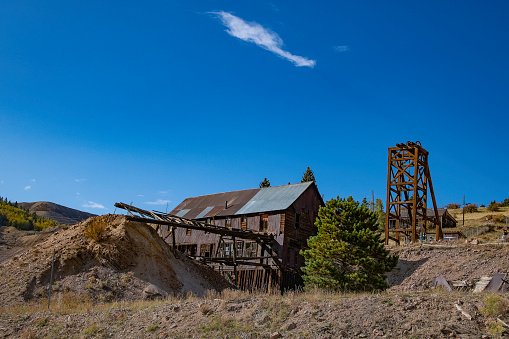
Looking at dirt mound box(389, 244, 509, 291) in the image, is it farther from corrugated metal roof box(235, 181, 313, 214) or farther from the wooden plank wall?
corrugated metal roof box(235, 181, 313, 214)

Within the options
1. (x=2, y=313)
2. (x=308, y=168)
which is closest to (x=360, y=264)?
(x=2, y=313)

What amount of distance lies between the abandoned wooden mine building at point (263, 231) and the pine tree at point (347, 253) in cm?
715

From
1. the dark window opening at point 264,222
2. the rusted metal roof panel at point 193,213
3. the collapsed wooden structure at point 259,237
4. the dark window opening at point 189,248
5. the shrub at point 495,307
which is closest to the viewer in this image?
the shrub at point 495,307

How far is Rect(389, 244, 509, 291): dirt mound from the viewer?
26344 millimetres

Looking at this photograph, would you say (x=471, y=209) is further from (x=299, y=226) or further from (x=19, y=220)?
(x=19, y=220)

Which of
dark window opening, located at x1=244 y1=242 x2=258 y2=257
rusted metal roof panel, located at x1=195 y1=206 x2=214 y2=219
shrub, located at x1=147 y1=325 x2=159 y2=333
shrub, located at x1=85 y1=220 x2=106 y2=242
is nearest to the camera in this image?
shrub, located at x1=147 y1=325 x2=159 y2=333

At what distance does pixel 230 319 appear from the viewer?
15328 millimetres

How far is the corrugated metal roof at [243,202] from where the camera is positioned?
38406mm

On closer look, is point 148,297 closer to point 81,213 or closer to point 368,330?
point 368,330

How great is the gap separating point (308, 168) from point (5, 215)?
40.9 metres

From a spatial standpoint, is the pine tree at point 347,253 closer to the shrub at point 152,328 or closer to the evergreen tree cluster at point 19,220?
the shrub at point 152,328

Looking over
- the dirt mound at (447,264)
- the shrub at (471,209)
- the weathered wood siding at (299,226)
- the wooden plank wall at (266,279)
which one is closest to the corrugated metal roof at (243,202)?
the weathered wood siding at (299,226)

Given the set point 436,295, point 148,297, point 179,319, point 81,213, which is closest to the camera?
point 436,295

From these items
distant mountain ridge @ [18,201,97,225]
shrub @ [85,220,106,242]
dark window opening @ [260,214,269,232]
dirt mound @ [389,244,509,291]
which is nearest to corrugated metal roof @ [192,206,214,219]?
dark window opening @ [260,214,269,232]
